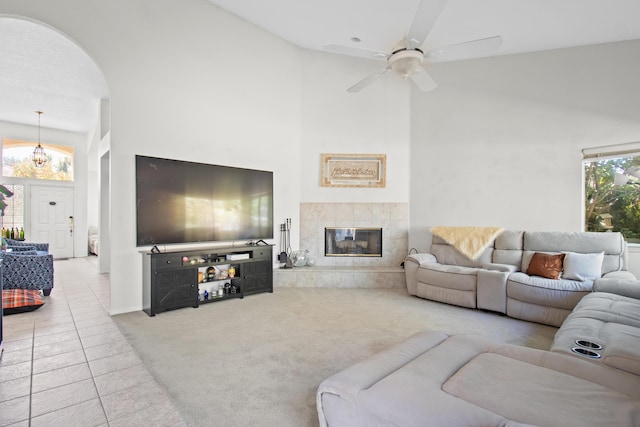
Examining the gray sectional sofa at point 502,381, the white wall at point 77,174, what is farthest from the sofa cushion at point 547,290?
the white wall at point 77,174

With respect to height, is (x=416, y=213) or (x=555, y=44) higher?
(x=555, y=44)

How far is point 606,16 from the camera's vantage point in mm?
3771

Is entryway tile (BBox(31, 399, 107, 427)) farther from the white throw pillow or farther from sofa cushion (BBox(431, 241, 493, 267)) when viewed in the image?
the white throw pillow

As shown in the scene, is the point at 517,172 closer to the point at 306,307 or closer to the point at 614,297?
the point at 614,297

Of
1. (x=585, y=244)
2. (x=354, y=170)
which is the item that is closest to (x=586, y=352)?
(x=585, y=244)

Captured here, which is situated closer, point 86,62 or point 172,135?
point 172,135

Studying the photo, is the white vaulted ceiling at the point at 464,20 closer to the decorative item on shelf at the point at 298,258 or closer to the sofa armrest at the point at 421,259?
the sofa armrest at the point at 421,259

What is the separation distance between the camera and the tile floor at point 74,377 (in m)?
1.77

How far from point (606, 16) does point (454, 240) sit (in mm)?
3224

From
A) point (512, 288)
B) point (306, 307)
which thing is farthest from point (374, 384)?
point (512, 288)

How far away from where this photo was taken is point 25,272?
420 centimetres

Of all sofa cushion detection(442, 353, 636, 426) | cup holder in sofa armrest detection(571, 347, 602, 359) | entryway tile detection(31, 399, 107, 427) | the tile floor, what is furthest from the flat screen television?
cup holder in sofa armrest detection(571, 347, 602, 359)

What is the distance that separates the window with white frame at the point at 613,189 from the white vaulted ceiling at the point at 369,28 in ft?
4.95

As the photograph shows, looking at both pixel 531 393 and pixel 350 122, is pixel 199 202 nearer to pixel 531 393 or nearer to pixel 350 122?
pixel 350 122
